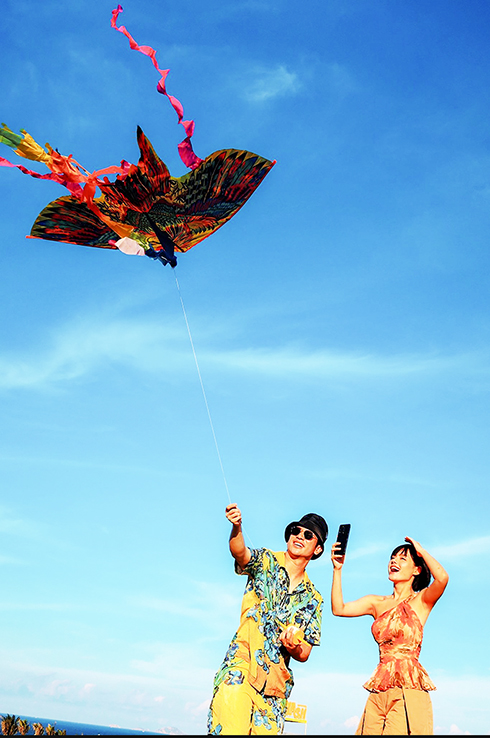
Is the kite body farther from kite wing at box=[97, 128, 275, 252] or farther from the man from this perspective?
the man

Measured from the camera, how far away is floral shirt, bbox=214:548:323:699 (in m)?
4.84

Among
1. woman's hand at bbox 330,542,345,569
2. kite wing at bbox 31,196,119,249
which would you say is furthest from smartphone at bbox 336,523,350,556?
kite wing at bbox 31,196,119,249

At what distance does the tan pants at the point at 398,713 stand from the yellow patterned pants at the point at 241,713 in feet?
2.36

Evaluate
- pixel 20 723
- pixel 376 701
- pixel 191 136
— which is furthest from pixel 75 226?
pixel 20 723

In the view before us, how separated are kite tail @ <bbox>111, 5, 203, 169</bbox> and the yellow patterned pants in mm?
3613

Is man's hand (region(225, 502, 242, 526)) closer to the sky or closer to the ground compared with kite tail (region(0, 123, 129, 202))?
closer to the ground

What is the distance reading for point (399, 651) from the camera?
5.22m

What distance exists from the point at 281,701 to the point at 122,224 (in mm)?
3744

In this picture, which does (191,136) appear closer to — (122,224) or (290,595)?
(122,224)

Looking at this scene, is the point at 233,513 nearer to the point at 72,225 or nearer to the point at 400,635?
the point at 400,635

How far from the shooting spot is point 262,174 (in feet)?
18.9

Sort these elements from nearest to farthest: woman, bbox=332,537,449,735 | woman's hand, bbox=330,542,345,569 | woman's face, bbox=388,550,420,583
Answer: woman, bbox=332,537,449,735 < woman's hand, bbox=330,542,345,569 < woman's face, bbox=388,550,420,583

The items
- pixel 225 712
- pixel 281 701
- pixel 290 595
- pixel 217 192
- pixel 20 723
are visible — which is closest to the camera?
pixel 225 712

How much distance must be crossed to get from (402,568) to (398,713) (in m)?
1.08
